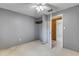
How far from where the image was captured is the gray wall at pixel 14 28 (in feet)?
10.9

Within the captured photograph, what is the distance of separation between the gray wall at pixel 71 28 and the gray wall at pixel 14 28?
2477 millimetres

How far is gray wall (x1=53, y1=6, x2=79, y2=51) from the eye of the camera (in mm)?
2998

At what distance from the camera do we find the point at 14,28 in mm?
3846

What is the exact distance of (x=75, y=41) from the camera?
9.96 ft

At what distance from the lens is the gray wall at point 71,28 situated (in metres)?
3.00

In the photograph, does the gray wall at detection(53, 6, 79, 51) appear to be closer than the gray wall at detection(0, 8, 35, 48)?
Yes

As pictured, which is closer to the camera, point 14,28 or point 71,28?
point 71,28

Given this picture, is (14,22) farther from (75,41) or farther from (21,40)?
(75,41)

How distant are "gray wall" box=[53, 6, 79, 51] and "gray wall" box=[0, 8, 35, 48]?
8.13 feet

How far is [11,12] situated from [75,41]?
338 centimetres

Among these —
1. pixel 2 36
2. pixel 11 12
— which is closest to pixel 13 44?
pixel 2 36

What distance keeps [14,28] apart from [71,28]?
2.88 metres

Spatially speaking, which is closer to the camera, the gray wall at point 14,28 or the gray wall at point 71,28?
the gray wall at point 71,28

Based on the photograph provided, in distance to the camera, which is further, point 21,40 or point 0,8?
point 21,40
